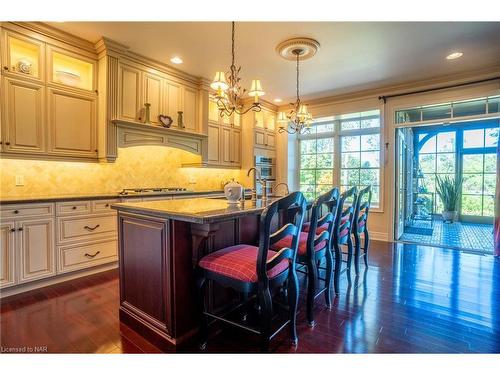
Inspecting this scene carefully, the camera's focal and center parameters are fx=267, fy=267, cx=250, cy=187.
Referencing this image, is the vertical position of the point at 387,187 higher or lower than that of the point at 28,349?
higher

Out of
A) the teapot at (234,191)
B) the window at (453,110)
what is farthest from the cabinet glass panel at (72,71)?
the window at (453,110)

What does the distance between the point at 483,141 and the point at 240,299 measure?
7.46 meters

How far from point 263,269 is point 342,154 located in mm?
4647

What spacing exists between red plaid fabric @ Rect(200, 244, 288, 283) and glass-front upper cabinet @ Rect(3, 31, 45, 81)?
2.97 meters

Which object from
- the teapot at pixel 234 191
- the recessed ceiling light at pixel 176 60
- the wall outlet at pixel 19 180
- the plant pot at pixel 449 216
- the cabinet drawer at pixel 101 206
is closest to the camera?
the teapot at pixel 234 191

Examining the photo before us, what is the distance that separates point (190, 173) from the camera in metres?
4.96

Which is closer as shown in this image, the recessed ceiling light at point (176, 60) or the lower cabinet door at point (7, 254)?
the lower cabinet door at point (7, 254)

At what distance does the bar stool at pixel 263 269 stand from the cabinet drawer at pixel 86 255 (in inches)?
78.9

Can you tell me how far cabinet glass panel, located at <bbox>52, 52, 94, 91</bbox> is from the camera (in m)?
3.18

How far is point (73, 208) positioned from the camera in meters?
2.96

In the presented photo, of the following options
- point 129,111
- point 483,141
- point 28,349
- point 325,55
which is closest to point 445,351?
point 28,349

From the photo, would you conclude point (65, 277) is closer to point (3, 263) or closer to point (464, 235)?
point (3, 263)

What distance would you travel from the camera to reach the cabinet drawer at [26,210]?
2514 millimetres

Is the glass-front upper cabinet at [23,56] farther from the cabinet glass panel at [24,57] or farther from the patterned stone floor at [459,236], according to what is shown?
the patterned stone floor at [459,236]
